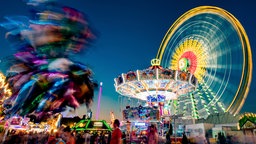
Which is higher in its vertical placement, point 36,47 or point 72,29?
point 72,29

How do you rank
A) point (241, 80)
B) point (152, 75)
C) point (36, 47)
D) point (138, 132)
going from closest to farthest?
point (36, 47) → point (241, 80) → point (138, 132) → point (152, 75)

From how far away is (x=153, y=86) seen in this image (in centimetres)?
2881

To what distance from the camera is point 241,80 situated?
21234 mm

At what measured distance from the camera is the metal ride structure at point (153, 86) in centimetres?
2459

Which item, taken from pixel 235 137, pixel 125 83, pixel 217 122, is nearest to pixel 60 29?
pixel 235 137

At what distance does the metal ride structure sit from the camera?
24.6 metres

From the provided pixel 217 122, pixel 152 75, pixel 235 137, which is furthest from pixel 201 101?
pixel 235 137

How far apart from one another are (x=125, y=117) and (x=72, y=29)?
67.7ft

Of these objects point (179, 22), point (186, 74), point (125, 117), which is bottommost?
point (125, 117)

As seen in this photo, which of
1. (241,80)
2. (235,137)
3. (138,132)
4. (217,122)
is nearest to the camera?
(235,137)

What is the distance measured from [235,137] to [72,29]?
14869 millimetres

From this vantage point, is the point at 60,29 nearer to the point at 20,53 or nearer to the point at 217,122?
the point at 20,53

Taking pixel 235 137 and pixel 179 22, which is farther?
pixel 179 22

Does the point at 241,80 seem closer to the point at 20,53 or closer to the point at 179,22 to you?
the point at 179,22
